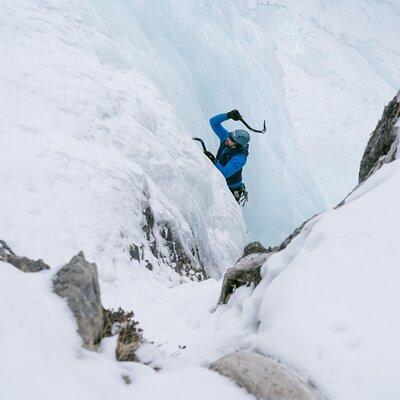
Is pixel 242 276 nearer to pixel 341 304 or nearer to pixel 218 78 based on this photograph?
pixel 341 304

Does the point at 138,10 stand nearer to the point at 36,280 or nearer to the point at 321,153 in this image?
the point at 36,280

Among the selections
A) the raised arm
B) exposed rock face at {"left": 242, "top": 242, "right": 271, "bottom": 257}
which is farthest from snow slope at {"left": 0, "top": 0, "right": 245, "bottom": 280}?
exposed rock face at {"left": 242, "top": 242, "right": 271, "bottom": 257}

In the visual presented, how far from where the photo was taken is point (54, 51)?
11.5 m

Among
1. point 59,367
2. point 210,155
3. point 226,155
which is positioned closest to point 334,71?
point 210,155

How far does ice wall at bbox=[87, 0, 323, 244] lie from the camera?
19.6 metres

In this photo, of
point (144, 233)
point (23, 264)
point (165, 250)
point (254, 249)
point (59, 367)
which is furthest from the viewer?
point (165, 250)

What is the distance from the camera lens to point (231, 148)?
11.8 m

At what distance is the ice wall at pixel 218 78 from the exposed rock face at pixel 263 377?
464 inches

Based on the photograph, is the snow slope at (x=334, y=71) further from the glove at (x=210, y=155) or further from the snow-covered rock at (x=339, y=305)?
the snow-covered rock at (x=339, y=305)

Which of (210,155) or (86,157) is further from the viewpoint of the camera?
(210,155)

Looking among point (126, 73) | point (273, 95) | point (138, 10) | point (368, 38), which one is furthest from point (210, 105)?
point (368, 38)

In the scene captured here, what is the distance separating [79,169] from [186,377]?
17.4ft

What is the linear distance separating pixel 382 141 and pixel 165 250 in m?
3.92

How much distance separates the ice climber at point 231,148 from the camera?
11.4 m
